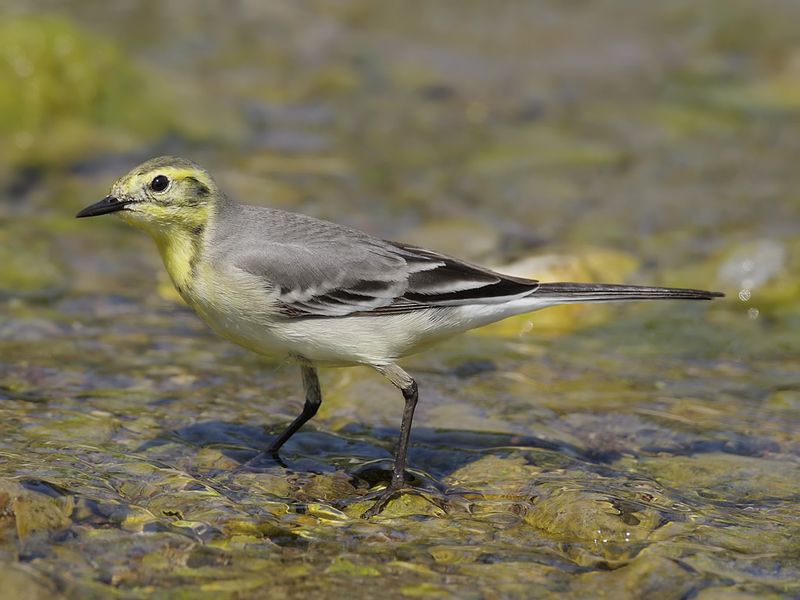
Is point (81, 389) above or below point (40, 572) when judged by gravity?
above

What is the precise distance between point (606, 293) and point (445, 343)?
2.65m

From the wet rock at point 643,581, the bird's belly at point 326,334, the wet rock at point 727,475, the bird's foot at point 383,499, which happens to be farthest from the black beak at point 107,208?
the wet rock at point 727,475

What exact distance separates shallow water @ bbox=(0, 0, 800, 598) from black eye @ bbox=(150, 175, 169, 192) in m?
1.61

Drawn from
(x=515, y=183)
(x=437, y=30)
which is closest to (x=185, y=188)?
(x=515, y=183)

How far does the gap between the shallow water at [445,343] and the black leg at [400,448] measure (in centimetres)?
13

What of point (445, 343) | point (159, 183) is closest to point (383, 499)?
point (159, 183)

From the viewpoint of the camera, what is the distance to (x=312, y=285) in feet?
23.5

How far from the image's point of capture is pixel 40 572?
18.1ft

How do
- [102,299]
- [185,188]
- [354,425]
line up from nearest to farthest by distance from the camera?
[185,188], [354,425], [102,299]

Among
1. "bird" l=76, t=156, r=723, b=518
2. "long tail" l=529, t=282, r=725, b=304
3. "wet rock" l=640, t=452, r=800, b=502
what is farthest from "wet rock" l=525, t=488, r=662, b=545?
"long tail" l=529, t=282, r=725, b=304

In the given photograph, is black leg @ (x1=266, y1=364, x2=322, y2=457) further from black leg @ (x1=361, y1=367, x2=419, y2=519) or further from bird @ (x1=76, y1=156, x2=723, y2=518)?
black leg @ (x1=361, y1=367, x2=419, y2=519)

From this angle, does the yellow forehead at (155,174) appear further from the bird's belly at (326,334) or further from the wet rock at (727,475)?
the wet rock at (727,475)

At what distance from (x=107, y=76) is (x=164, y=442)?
785 centimetres

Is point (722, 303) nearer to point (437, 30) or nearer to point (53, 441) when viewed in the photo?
point (53, 441)
